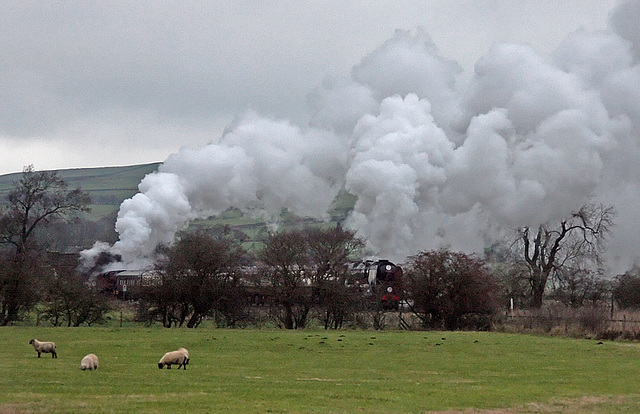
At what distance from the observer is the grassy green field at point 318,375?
19.5 m

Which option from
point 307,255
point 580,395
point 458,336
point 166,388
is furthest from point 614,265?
point 166,388

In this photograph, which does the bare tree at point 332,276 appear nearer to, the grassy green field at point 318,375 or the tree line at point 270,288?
the tree line at point 270,288

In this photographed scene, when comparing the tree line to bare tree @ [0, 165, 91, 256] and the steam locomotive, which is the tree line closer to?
the steam locomotive

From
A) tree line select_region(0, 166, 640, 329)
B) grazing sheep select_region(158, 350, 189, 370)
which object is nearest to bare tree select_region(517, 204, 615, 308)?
tree line select_region(0, 166, 640, 329)

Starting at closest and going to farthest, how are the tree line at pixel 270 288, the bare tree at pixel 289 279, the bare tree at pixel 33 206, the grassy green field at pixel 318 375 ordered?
the grassy green field at pixel 318 375 < the tree line at pixel 270 288 < the bare tree at pixel 289 279 < the bare tree at pixel 33 206

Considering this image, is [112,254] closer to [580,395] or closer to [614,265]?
[614,265]

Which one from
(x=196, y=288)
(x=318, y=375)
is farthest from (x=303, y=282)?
(x=318, y=375)

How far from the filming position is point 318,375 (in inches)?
1067

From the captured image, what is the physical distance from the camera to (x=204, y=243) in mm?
63688

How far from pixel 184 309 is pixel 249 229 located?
71.1m

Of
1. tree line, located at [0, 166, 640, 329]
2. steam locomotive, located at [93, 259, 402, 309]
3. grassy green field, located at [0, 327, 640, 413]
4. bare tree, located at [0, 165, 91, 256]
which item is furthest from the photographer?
bare tree, located at [0, 165, 91, 256]

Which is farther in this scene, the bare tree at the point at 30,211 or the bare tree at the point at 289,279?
the bare tree at the point at 30,211

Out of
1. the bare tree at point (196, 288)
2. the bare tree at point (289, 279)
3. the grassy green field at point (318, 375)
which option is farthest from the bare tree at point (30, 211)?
the grassy green field at point (318, 375)

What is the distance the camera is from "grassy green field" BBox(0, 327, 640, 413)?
19516mm
